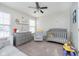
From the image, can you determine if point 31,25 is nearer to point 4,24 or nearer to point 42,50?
point 4,24

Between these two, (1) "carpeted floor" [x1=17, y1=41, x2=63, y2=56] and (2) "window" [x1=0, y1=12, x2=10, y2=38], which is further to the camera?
(2) "window" [x1=0, y1=12, x2=10, y2=38]

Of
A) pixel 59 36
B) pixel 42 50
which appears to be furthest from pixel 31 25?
pixel 42 50

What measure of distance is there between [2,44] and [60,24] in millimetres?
4775

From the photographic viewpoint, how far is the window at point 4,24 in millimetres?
4332

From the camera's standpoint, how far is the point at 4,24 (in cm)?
449

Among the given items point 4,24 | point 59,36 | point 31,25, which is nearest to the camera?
point 4,24

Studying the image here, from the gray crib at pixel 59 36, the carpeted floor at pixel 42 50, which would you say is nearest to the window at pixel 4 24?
the carpeted floor at pixel 42 50

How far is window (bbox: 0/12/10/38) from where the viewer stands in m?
4.33

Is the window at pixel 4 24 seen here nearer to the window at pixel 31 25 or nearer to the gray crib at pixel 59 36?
the window at pixel 31 25

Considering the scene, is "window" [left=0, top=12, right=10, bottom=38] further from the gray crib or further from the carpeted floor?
the gray crib

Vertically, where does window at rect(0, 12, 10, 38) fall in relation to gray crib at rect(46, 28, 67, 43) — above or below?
above

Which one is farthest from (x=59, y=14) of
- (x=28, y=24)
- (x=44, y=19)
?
(x=28, y=24)

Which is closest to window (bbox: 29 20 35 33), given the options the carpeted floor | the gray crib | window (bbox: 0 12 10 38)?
the gray crib

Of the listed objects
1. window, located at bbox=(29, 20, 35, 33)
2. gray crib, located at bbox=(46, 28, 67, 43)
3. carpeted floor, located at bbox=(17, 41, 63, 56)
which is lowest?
carpeted floor, located at bbox=(17, 41, 63, 56)
